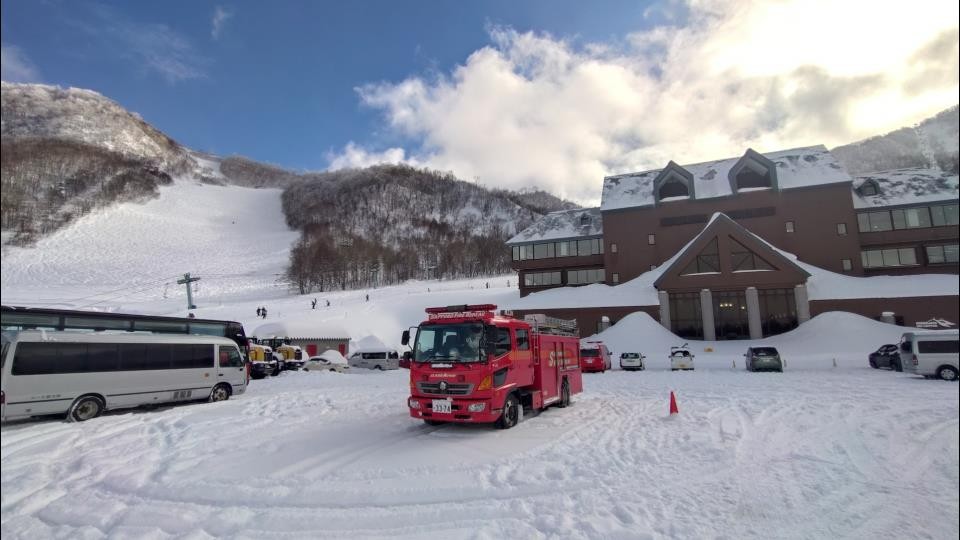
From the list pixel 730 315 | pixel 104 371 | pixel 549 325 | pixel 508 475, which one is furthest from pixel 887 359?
pixel 104 371

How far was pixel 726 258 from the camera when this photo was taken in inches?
1437

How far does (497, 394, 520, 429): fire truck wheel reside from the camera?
1070 cm

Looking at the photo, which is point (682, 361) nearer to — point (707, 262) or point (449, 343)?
point (707, 262)

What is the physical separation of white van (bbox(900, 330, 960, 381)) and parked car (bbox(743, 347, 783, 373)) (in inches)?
238

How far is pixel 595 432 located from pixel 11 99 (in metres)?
11.0

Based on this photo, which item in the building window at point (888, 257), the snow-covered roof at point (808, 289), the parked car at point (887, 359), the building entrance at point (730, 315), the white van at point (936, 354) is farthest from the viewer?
the building window at point (888, 257)

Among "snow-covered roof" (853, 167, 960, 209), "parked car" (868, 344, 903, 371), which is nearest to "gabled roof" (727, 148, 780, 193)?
"snow-covered roof" (853, 167, 960, 209)

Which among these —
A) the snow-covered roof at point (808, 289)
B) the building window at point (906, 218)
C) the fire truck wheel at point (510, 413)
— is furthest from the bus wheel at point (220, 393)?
the building window at point (906, 218)

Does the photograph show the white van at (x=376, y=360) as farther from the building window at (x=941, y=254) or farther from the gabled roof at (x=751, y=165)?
the building window at (x=941, y=254)

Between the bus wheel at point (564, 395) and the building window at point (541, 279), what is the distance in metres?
37.2

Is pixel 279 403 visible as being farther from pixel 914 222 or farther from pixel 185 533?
pixel 914 222

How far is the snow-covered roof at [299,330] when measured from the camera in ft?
140

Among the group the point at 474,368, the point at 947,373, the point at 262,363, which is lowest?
the point at 947,373

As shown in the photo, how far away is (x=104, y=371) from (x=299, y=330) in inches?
1274
